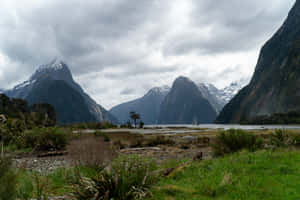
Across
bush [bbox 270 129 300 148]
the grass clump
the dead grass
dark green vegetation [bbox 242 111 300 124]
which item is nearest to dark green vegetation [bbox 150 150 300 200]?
the dead grass

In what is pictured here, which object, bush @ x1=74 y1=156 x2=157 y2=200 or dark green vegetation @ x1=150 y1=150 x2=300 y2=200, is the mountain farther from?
bush @ x1=74 y1=156 x2=157 y2=200

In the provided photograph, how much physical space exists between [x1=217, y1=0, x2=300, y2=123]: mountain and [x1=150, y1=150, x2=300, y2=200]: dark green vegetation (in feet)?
412

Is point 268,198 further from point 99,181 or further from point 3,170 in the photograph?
point 3,170

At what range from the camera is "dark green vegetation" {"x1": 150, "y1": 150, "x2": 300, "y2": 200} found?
4.50 meters

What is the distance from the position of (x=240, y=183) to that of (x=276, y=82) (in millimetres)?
154337

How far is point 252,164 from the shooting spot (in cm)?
670

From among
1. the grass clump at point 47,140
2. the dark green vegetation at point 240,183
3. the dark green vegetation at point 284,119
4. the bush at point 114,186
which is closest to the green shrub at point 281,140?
the dark green vegetation at point 240,183

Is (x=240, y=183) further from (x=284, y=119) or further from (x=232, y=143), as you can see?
(x=284, y=119)

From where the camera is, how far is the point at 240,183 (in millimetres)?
5051

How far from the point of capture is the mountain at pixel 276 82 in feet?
407

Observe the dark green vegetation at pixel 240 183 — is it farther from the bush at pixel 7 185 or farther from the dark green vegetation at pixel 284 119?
the dark green vegetation at pixel 284 119

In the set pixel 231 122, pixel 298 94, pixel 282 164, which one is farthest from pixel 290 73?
pixel 282 164

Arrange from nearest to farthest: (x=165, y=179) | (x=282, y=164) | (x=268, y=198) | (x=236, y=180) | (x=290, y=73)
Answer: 1. (x=268, y=198)
2. (x=236, y=180)
3. (x=165, y=179)
4. (x=282, y=164)
5. (x=290, y=73)

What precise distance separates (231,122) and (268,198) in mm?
184679
